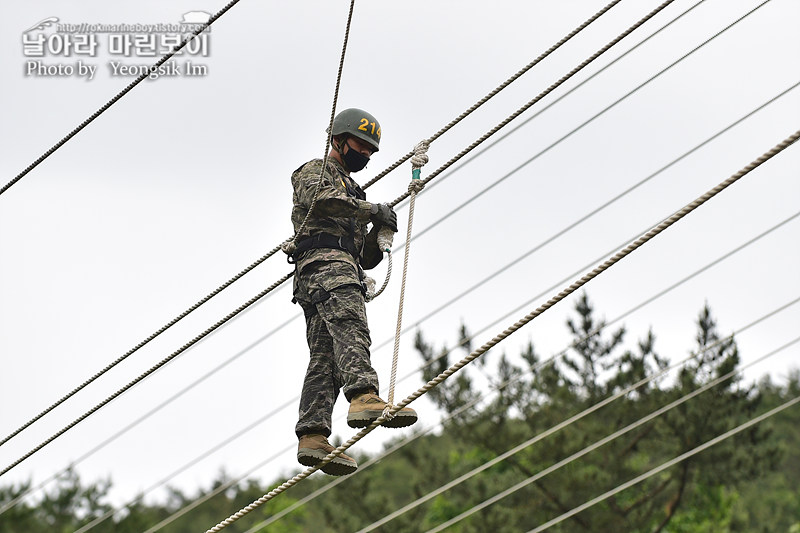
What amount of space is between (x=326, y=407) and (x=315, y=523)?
32.4 m

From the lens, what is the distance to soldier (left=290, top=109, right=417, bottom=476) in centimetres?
461

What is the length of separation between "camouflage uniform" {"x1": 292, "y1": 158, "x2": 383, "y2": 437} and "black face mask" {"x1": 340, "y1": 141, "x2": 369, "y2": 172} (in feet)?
0.23

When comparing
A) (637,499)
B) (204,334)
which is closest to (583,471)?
(637,499)

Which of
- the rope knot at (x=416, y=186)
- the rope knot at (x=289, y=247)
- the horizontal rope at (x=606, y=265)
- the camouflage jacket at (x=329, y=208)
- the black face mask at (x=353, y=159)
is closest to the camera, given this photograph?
the horizontal rope at (x=606, y=265)

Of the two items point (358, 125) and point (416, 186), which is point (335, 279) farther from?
point (416, 186)

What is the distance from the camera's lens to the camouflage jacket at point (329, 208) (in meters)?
4.82

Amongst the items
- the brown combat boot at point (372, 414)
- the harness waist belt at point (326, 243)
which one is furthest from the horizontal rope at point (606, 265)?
the harness waist belt at point (326, 243)

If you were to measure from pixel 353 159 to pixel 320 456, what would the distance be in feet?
4.43

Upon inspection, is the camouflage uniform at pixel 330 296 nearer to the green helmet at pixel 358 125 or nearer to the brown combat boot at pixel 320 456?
the brown combat boot at pixel 320 456

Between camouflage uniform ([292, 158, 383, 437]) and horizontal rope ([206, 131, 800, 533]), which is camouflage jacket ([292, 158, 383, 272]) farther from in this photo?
horizontal rope ([206, 131, 800, 533])

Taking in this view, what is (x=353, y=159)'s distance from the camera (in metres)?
5.09

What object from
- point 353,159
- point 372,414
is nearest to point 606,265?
point 372,414

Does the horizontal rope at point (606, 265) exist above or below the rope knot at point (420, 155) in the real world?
below

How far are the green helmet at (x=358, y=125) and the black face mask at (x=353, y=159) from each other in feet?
0.21
